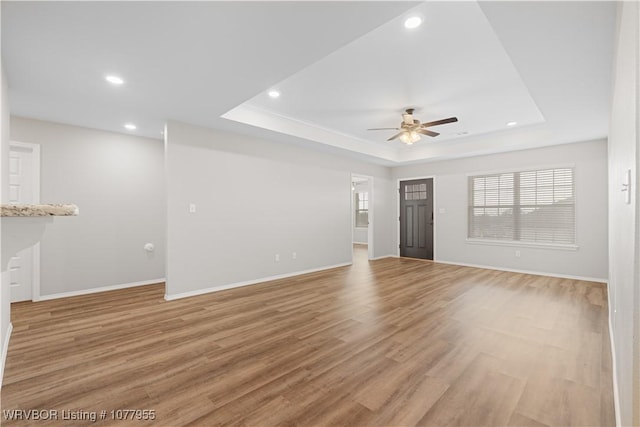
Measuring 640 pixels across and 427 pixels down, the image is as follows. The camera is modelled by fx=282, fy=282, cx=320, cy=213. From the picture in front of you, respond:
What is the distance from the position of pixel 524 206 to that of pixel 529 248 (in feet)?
2.75

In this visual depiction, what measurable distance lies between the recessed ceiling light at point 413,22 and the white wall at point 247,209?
319 cm

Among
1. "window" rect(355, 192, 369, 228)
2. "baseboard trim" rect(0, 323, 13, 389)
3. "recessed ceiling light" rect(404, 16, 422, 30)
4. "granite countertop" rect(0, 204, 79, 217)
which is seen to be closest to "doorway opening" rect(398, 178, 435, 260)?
"window" rect(355, 192, 369, 228)

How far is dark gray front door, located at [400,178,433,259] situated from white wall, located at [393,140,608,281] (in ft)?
0.69

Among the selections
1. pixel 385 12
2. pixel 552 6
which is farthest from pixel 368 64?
pixel 552 6

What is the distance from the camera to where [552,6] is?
5.65ft

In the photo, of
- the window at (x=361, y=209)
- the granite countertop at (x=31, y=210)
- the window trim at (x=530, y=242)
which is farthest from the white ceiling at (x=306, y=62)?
the window at (x=361, y=209)

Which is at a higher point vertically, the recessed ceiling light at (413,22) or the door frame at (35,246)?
the recessed ceiling light at (413,22)

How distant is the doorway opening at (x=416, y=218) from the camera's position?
23.1ft

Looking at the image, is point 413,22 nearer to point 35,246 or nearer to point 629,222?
point 629,222

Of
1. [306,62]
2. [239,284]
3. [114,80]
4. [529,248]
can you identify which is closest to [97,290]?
[239,284]

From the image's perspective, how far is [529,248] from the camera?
5520 millimetres

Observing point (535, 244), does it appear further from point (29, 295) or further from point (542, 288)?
point (29, 295)

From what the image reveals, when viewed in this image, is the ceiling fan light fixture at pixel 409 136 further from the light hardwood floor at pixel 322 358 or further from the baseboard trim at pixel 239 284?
the baseboard trim at pixel 239 284

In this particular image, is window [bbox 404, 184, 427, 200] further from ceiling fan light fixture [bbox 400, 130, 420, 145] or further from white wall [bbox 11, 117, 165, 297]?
white wall [bbox 11, 117, 165, 297]
